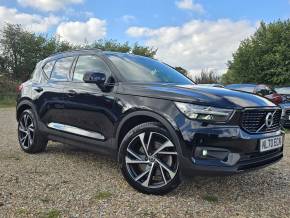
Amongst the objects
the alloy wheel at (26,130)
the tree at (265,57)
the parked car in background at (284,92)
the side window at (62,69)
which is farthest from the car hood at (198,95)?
the tree at (265,57)

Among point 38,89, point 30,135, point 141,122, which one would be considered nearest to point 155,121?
point 141,122

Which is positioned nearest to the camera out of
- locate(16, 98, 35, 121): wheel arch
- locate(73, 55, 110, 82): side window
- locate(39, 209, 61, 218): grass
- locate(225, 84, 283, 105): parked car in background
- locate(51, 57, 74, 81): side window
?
locate(39, 209, 61, 218): grass

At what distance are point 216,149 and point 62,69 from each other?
3.11 metres

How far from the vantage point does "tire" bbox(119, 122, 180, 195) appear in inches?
161

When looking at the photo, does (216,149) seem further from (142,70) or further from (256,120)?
(142,70)

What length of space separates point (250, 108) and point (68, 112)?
2.61 metres

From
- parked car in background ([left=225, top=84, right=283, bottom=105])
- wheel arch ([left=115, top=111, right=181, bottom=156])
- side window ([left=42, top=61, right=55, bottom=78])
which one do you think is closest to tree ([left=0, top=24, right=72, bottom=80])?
parked car in background ([left=225, top=84, right=283, bottom=105])

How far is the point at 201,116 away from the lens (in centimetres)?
383

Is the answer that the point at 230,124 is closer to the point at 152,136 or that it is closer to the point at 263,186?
the point at 152,136

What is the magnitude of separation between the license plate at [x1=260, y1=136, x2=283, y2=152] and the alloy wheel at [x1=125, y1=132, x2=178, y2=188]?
37.1 inches

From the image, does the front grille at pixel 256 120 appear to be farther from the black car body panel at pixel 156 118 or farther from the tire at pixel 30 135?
the tire at pixel 30 135

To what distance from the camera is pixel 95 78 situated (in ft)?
15.5

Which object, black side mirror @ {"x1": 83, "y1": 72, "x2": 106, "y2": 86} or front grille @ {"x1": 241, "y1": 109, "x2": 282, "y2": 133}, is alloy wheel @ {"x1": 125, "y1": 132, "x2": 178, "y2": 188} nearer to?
front grille @ {"x1": 241, "y1": 109, "x2": 282, "y2": 133}

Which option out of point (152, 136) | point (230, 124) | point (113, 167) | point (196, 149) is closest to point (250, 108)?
point (230, 124)
